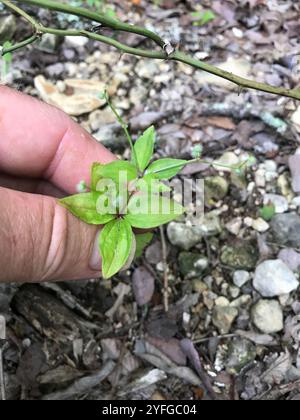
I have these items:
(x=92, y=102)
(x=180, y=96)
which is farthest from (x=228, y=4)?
(x=92, y=102)

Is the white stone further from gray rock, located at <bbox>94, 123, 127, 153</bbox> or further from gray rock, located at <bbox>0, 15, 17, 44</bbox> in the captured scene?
gray rock, located at <bbox>0, 15, 17, 44</bbox>

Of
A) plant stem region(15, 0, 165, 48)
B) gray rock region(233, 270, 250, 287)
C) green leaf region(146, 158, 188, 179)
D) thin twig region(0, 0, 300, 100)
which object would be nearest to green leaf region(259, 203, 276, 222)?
gray rock region(233, 270, 250, 287)

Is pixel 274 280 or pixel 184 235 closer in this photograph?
pixel 274 280

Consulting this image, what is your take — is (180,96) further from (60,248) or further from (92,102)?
(60,248)

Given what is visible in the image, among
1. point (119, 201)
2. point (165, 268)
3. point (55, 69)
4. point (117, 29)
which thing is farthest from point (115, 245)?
point (55, 69)

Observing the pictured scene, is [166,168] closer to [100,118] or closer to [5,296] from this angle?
[5,296]

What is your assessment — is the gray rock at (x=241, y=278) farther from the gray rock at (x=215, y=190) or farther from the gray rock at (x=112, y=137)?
the gray rock at (x=112, y=137)

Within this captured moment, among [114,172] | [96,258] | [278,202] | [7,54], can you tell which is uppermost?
[7,54]
